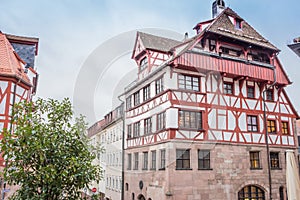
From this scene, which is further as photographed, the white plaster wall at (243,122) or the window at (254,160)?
the window at (254,160)

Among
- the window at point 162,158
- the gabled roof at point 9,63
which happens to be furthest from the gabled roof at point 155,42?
the gabled roof at point 9,63

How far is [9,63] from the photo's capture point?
14.6 meters

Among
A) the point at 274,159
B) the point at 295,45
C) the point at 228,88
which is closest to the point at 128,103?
the point at 228,88

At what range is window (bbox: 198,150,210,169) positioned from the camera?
16.1m

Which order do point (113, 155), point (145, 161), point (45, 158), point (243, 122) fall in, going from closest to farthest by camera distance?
1. point (45, 158)
2. point (243, 122)
3. point (145, 161)
4. point (113, 155)

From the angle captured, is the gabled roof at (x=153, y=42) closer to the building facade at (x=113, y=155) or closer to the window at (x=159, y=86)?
the window at (x=159, y=86)

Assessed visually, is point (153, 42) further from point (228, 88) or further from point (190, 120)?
point (190, 120)

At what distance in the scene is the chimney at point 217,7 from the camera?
73.6 ft

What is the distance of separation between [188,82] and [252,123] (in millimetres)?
5254

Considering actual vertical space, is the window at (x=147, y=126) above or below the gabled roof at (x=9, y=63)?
below

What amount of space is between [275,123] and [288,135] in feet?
4.73

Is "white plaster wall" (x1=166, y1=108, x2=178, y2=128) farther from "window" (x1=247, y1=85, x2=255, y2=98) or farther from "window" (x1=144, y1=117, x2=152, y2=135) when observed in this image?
"window" (x1=247, y1=85, x2=255, y2=98)

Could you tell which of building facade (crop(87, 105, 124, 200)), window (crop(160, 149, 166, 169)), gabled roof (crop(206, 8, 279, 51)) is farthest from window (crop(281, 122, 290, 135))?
building facade (crop(87, 105, 124, 200))

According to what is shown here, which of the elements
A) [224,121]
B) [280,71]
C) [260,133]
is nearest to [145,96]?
[224,121]
